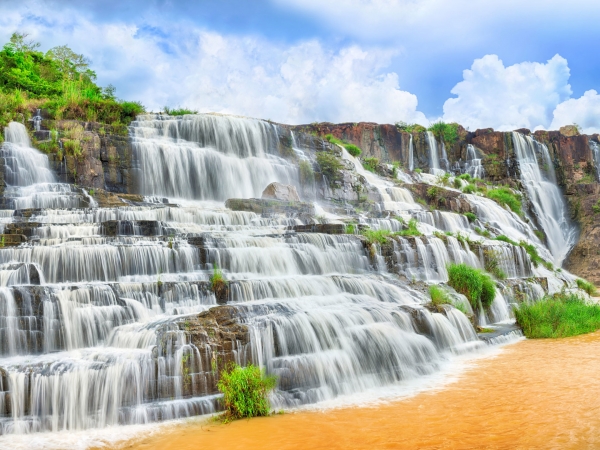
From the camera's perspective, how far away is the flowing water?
271 inches

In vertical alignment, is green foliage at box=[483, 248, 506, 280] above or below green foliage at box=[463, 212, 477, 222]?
below

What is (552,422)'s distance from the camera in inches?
243

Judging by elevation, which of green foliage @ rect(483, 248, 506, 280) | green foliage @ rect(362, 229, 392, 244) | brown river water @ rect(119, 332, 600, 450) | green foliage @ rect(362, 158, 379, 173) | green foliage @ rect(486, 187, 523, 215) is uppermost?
green foliage @ rect(362, 158, 379, 173)

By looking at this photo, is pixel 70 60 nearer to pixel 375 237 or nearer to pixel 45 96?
pixel 45 96

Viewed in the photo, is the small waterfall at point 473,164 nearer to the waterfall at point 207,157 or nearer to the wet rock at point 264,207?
the waterfall at point 207,157

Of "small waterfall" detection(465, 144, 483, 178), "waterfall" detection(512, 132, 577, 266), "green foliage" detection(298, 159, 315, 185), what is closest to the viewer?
"green foliage" detection(298, 159, 315, 185)

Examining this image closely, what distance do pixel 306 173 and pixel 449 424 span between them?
18.9 meters

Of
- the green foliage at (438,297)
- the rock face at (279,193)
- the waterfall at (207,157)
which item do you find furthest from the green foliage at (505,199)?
the green foliage at (438,297)

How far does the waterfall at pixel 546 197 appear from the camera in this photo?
100.0 ft

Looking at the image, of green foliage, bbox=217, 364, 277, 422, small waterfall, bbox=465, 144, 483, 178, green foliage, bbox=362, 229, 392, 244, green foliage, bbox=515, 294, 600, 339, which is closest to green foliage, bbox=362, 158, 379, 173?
small waterfall, bbox=465, 144, 483, 178

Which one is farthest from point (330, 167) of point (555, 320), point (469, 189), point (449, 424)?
point (449, 424)

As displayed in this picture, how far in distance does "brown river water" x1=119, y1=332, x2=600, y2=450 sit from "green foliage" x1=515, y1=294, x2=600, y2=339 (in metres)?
3.82

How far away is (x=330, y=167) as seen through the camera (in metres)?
25.2

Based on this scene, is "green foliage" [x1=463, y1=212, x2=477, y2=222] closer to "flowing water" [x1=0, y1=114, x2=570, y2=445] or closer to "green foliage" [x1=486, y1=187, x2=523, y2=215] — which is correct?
"flowing water" [x1=0, y1=114, x2=570, y2=445]
